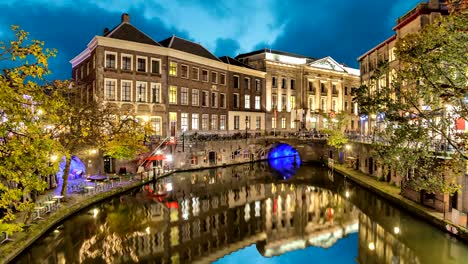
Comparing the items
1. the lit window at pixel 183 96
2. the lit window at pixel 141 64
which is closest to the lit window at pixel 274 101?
the lit window at pixel 183 96

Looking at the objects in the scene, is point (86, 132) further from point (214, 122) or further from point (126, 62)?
point (214, 122)

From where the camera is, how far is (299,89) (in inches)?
2467

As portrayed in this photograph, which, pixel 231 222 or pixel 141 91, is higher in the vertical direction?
pixel 141 91

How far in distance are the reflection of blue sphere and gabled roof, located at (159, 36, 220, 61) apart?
1951 cm

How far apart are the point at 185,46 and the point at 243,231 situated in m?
32.3

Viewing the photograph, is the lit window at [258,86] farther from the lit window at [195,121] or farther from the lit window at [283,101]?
the lit window at [195,121]

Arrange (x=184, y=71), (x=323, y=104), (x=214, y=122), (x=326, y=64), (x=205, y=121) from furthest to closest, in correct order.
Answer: (x=323, y=104) < (x=326, y=64) < (x=214, y=122) < (x=205, y=121) < (x=184, y=71)

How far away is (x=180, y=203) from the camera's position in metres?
27.2

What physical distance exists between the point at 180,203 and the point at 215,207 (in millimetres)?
3082

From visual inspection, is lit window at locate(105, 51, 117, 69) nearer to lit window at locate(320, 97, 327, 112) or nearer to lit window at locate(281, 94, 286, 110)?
lit window at locate(281, 94, 286, 110)

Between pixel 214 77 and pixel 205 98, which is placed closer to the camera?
pixel 205 98

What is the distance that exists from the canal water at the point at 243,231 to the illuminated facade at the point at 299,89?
29122mm

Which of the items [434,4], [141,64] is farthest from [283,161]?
[434,4]

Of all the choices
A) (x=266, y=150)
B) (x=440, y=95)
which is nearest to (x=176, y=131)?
(x=266, y=150)
